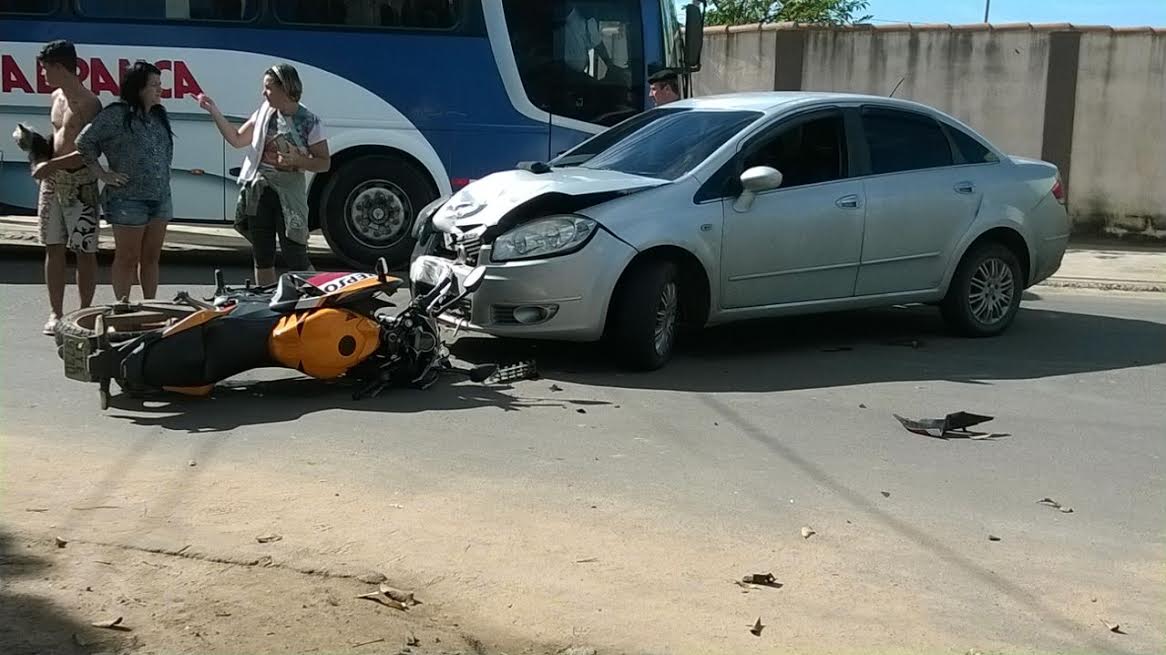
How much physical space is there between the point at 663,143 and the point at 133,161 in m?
3.36

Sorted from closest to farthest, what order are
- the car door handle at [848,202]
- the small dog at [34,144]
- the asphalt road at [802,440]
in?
the asphalt road at [802,440], the small dog at [34,144], the car door handle at [848,202]

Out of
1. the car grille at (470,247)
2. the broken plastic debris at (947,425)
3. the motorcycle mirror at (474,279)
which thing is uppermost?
the car grille at (470,247)

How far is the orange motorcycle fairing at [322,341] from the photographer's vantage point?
21.0 feet

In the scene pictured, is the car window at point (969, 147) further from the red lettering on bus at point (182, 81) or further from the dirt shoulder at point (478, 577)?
the red lettering on bus at point (182, 81)

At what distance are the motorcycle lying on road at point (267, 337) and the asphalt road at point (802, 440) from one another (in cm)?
18

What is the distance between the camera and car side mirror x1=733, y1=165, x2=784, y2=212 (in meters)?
7.65

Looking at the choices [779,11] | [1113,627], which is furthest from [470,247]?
[779,11]

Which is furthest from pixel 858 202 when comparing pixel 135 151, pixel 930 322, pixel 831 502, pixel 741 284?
pixel 135 151

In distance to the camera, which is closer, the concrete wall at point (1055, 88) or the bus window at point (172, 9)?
the bus window at point (172, 9)

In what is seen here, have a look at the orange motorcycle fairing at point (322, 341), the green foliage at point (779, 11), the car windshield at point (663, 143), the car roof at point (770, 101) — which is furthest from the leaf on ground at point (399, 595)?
the green foliage at point (779, 11)

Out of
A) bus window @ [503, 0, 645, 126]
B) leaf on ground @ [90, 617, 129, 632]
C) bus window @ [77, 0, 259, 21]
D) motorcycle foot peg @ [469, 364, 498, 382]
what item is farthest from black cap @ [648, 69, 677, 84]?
leaf on ground @ [90, 617, 129, 632]

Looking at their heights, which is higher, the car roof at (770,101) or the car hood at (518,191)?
the car roof at (770,101)

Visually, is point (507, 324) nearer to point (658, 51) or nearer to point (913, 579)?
point (913, 579)

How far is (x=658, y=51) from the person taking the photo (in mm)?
12102
